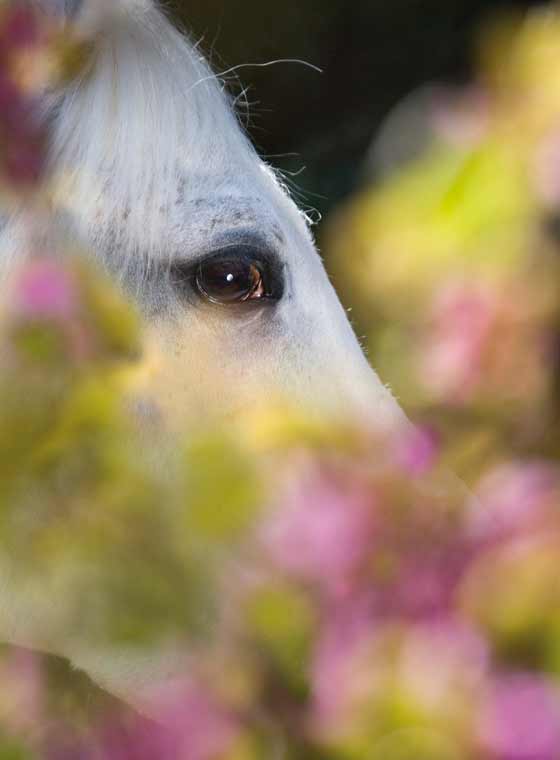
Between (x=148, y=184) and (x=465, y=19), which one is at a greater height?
(x=148, y=184)

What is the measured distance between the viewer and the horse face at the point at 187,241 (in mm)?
856

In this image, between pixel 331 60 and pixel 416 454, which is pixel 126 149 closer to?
pixel 416 454

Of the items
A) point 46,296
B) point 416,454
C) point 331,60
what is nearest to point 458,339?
point 416,454

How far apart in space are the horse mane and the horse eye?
0.13 ft

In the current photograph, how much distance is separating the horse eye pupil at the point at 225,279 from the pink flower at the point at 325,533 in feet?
1.55

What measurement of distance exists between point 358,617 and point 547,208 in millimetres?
163

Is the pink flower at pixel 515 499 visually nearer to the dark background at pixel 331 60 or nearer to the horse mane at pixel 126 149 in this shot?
the horse mane at pixel 126 149

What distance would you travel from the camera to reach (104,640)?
16.1 inches

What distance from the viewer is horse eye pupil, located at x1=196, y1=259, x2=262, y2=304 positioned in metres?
0.88

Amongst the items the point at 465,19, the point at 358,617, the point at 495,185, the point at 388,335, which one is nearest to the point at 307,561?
the point at 358,617

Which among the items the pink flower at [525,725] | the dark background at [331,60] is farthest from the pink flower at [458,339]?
the dark background at [331,60]

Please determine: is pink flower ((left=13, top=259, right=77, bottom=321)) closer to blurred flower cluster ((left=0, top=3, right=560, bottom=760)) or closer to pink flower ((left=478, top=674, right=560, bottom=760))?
blurred flower cluster ((left=0, top=3, right=560, bottom=760))

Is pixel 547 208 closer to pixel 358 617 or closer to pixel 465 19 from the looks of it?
pixel 358 617

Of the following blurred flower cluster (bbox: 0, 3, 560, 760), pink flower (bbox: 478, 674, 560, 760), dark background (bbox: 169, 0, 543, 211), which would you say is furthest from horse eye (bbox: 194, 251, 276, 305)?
dark background (bbox: 169, 0, 543, 211)
